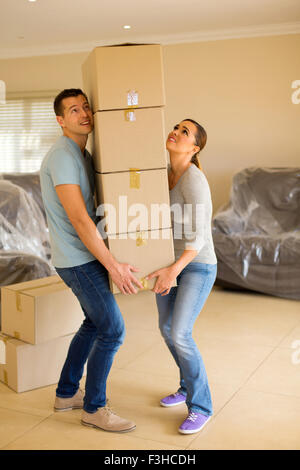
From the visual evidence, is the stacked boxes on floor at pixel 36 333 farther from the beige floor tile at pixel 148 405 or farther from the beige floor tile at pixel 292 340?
the beige floor tile at pixel 292 340

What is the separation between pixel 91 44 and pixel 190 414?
4913 mm

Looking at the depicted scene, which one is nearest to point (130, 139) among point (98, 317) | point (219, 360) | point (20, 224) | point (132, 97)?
point (132, 97)

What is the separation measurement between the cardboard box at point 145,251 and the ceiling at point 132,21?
9.75 ft

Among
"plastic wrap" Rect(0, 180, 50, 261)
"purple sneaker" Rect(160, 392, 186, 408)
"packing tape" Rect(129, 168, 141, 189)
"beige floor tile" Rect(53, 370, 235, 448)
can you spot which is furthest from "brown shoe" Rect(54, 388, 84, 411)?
"plastic wrap" Rect(0, 180, 50, 261)

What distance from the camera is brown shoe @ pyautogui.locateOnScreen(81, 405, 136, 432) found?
7.43 feet

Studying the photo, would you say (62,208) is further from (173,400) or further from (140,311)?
(140,311)

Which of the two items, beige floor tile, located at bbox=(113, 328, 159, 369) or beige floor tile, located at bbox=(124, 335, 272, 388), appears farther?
beige floor tile, located at bbox=(113, 328, 159, 369)

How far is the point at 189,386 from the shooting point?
7.42ft

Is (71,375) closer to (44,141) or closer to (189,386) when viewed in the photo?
(189,386)

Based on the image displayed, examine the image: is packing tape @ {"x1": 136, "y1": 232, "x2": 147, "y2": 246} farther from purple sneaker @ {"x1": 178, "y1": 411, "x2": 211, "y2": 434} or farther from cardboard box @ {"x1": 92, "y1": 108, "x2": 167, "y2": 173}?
purple sneaker @ {"x1": 178, "y1": 411, "x2": 211, "y2": 434}

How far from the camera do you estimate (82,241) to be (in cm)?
211

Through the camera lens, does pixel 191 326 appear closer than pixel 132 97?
No

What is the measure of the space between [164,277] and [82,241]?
355 mm
